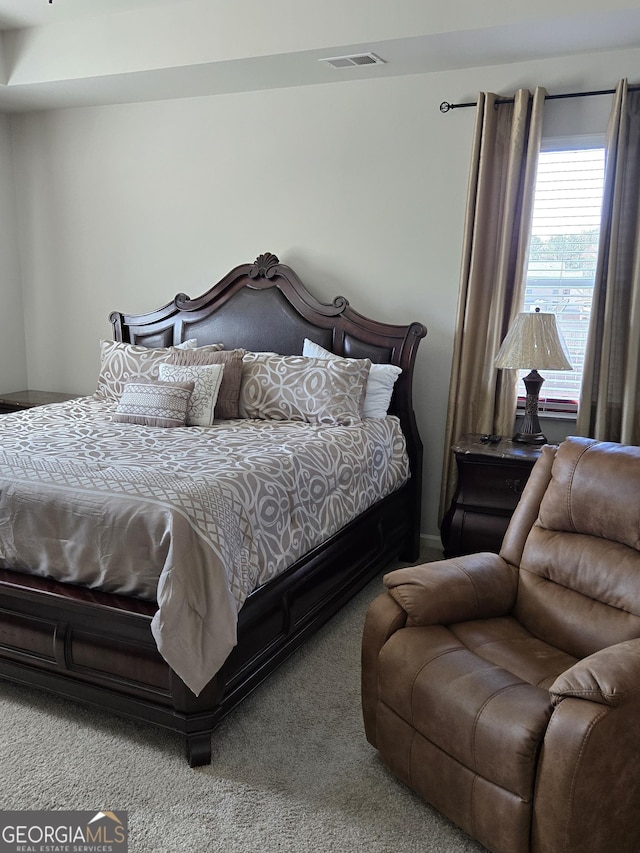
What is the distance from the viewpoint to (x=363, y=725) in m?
2.47

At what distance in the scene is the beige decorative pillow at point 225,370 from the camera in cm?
383

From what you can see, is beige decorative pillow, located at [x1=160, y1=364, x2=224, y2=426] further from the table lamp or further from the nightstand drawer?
the table lamp

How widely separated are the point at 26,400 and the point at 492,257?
3157mm

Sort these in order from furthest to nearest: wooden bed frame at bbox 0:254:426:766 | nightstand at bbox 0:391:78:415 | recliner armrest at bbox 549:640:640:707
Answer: nightstand at bbox 0:391:78:415
wooden bed frame at bbox 0:254:426:766
recliner armrest at bbox 549:640:640:707

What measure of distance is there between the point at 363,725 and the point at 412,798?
0.37 meters

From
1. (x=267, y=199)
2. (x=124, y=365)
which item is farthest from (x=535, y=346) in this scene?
(x=124, y=365)

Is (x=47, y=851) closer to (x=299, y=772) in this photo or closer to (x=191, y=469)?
(x=299, y=772)

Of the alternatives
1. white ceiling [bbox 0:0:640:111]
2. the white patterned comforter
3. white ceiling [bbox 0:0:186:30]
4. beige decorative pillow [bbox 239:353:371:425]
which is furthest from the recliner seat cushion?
white ceiling [bbox 0:0:186:30]

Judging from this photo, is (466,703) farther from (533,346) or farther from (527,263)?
(527,263)

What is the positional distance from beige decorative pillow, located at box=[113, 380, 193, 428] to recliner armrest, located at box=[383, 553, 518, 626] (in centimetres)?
166

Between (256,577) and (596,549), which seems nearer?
(596,549)

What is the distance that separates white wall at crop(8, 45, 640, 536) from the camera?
4000 mm

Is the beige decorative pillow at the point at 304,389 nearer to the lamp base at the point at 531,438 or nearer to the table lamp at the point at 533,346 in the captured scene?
the table lamp at the point at 533,346

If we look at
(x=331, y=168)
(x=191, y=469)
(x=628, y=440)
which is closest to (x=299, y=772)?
(x=191, y=469)
